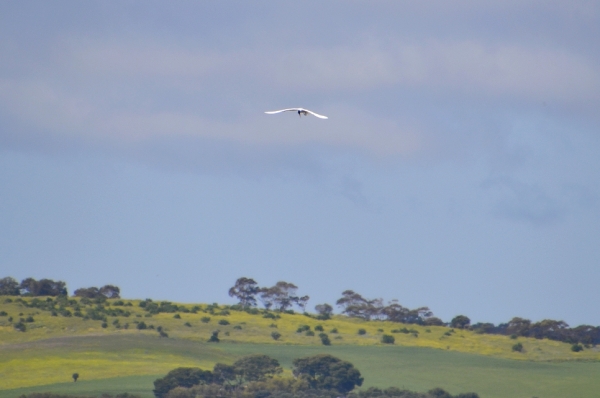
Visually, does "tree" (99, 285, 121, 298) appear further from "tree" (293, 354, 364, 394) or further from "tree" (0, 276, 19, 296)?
"tree" (293, 354, 364, 394)

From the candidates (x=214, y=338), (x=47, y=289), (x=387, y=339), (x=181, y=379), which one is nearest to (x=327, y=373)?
(x=181, y=379)

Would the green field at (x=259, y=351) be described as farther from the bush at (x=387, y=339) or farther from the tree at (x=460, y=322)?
the tree at (x=460, y=322)

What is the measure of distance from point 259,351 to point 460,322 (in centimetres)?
7255

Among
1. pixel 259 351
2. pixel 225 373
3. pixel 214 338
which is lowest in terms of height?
pixel 225 373

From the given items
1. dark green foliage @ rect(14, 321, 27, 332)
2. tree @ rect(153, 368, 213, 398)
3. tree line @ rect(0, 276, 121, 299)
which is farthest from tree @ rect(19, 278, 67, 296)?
tree @ rect(153, 368, 213, 398)

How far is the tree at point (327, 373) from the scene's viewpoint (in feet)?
345

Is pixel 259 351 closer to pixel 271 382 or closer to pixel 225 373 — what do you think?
pixel 225 373

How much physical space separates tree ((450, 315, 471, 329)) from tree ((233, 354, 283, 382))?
83864mm

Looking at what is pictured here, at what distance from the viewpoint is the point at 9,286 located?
604 ft

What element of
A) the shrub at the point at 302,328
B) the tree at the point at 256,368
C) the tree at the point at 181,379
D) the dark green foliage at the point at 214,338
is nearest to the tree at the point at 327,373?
the tree at the point at 256,368

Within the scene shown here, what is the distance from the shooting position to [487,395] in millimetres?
106812

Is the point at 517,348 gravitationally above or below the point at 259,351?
above

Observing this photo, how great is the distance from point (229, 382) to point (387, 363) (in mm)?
23582

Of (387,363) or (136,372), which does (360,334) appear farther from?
(136,372)
